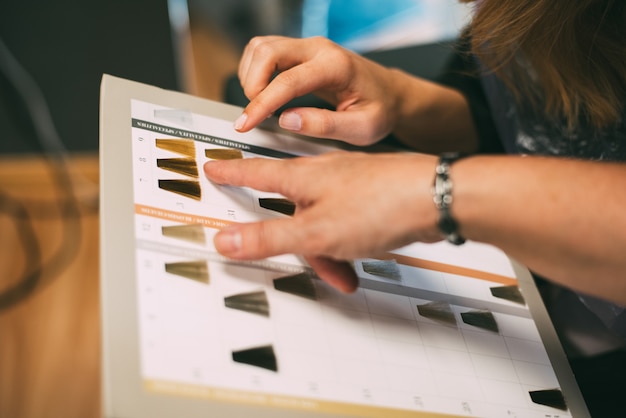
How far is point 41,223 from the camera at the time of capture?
50.5 inches

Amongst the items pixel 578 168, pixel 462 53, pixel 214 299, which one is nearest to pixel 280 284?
pixel 214 299

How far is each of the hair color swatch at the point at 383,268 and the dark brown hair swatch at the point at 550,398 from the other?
159mm

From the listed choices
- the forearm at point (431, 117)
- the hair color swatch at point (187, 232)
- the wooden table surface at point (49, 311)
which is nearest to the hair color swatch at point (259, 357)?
the hair color swatch at point (187, 232)

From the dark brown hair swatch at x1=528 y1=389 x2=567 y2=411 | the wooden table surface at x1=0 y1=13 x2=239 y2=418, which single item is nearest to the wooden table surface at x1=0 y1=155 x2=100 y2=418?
the wooden table surface at x1=0 y1=13 x2=239 y2=418

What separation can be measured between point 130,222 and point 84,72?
900 millimetres

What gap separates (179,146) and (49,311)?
30.4 inches

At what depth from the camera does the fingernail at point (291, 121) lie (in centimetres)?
57

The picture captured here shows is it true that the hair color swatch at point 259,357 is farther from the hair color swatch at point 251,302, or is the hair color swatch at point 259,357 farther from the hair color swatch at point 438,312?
the hair color swatch at point 438,312

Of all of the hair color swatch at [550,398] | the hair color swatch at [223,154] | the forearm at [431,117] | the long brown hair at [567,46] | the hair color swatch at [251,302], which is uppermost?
the forearm at [431,117]

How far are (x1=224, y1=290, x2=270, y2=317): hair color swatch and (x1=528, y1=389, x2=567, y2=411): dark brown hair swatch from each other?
10.1 inches

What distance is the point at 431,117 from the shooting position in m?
0.72

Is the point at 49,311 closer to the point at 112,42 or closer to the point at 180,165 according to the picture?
the point at 112,42

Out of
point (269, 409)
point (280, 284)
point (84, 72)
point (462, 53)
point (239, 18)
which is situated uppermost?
point (239, 18)

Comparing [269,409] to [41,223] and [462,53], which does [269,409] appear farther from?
[41,223]
